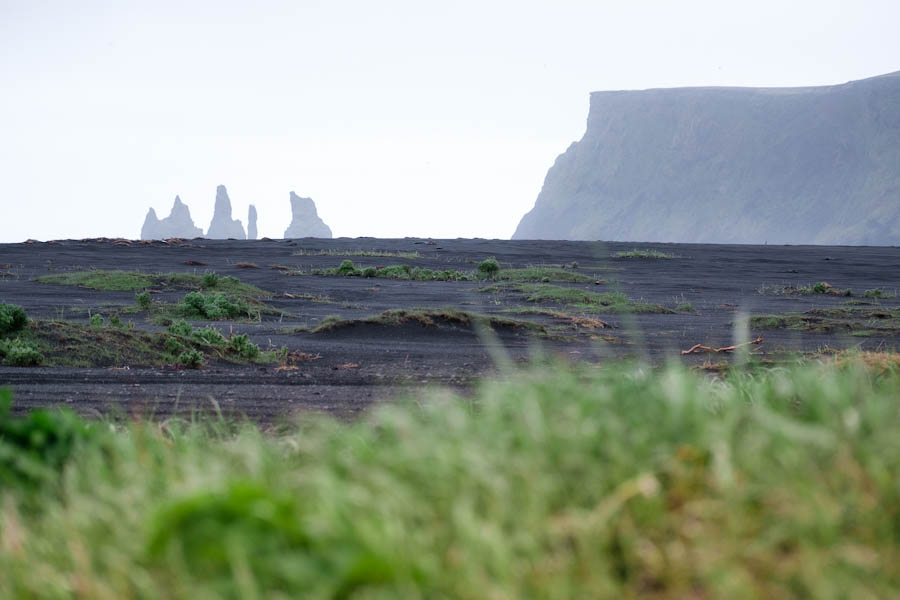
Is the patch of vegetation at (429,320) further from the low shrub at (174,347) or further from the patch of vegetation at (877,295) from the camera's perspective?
the patch of vegetation at (877,295)

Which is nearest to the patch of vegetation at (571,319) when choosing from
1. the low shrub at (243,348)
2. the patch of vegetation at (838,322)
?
the patch of vegetation at (838,322)

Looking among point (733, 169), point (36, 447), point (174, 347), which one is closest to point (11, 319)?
point (174, 347)

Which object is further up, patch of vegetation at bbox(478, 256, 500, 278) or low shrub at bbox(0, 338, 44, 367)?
patch of vegetation at bbox(478, 256, 500, 278)

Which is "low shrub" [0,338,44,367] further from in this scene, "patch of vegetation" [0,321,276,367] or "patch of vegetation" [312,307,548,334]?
A: "patch of vegetation" [312,307,548,334]

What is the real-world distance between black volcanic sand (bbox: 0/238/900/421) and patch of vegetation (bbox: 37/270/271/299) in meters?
1.02

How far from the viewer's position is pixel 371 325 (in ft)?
49.2

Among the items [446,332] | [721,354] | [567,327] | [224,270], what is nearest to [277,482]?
[721,354]

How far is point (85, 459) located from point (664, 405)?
2.21 metres

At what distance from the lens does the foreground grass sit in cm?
228

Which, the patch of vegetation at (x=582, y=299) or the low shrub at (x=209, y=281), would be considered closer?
the patch of vegetation at (x=582, y=299)

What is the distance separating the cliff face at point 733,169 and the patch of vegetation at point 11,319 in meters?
132

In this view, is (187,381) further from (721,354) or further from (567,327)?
(567,327)

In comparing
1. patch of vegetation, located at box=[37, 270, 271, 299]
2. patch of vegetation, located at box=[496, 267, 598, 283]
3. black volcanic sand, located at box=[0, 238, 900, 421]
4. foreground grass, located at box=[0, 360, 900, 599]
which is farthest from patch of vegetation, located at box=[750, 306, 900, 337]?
foreground grass, located at box=[0, 360, 900, 599]

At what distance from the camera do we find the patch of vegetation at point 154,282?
82.5ft
